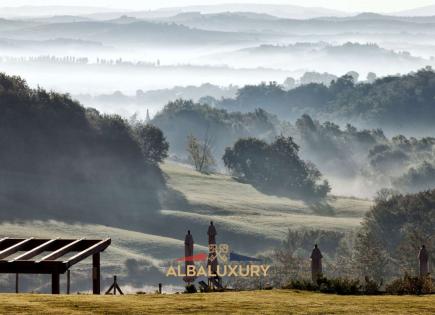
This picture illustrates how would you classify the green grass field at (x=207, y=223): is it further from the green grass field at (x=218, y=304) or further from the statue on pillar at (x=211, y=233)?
the green grass field at (x=218, y=304)

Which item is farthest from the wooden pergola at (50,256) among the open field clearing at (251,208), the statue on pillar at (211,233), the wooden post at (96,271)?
the open field clearing at (251,208)

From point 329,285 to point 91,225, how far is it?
10763 cm

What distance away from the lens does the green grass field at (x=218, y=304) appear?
2955 centimetres

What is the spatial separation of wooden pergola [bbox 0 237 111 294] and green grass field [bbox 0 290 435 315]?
32.4 inches

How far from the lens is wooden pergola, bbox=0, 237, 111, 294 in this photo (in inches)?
1254

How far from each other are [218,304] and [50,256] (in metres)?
5.17

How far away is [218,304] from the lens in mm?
31453

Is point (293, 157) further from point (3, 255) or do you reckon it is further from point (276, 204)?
point (3, 255)

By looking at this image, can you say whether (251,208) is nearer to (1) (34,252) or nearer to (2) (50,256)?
(1) (34,252)

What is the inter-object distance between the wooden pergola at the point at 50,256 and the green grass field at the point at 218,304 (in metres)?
0.82

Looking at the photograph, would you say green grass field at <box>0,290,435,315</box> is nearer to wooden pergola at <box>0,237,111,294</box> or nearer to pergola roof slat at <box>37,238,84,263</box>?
wooden pergola at <box>0,237,111,294</box>

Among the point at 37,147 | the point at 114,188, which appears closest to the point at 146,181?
the point at 114,188

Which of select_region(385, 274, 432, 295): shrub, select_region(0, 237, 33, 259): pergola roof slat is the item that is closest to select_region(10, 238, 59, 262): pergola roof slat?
select_region(0, 237, 33, 259): pergola roof slat

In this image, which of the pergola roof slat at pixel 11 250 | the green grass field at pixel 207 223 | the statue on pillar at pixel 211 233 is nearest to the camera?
the pergola roof slat at pixel 11 250
